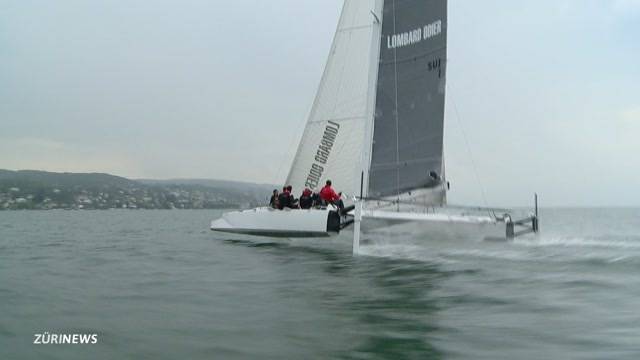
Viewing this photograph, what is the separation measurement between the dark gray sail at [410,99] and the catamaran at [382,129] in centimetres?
3

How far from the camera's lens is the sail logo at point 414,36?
1549 cm

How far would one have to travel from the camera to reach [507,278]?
9422 mm

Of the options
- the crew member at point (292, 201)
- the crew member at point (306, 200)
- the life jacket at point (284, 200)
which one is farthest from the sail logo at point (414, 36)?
the life jacket at point (284, 200)

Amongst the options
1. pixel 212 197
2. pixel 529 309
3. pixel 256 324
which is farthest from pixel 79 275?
pixel 212 197

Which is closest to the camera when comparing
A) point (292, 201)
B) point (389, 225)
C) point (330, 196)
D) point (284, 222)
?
point (389, 225)

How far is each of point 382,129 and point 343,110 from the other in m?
1.30

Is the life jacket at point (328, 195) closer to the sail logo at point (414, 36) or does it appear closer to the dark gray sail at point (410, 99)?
the dark gray sail at point (410, 99)

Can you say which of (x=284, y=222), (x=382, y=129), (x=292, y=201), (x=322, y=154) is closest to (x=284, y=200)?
(x=292, y=201)

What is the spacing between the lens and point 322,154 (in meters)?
15.9

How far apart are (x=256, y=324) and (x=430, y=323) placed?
5.99ft

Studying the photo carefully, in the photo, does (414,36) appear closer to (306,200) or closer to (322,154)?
(322,154)

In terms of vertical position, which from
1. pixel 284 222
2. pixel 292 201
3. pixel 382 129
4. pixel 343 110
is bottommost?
pixel 284 222

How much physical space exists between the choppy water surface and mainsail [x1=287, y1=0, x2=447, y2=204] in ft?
10.4

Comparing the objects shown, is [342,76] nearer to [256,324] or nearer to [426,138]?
[426,138]
